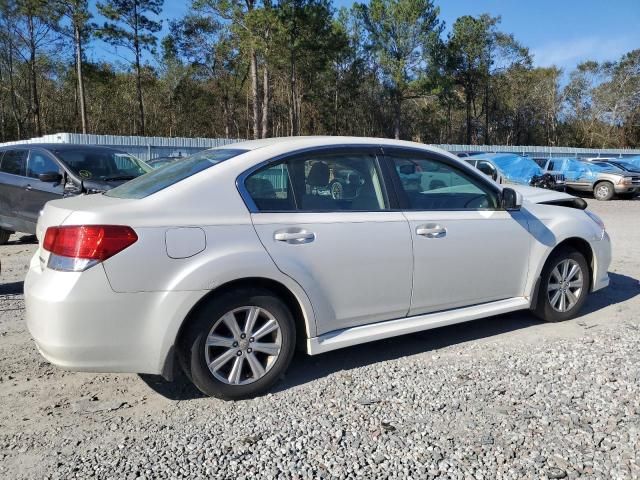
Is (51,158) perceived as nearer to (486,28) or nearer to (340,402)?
(340,402)

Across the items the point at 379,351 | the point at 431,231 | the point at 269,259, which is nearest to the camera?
the point at 269,259

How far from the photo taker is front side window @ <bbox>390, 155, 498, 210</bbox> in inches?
165

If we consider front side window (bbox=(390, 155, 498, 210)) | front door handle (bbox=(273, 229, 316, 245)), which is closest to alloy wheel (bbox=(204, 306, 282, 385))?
front door handle (bbox=(273, 229, 316, 245))

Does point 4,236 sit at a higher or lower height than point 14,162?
lower

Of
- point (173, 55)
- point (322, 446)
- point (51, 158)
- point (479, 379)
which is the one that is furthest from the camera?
point (173, 55)

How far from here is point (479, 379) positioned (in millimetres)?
3779

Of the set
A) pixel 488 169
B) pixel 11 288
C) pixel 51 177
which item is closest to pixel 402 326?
pixel 11 288

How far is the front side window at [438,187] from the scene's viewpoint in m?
4.20

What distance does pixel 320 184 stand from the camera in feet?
12.6

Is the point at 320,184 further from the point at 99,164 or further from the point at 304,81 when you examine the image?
the point at 304,81

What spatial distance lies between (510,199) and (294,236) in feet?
6.39

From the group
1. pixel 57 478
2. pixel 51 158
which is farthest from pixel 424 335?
pixel 51 158

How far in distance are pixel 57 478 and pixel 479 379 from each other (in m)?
2.63

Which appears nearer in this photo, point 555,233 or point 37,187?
point 555,233
